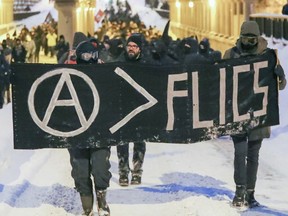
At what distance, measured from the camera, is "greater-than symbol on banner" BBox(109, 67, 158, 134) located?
269 inches

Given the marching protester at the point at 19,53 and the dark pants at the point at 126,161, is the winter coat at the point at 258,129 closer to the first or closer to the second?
the dark pants at the point at 126,161

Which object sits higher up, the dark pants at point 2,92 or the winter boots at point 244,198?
the winter boots at point 244,198

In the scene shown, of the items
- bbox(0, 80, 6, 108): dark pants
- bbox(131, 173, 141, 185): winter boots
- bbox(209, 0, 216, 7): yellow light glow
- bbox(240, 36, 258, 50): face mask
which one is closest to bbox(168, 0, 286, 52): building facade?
bbox(209, 0, 216, 7): yellow light glow

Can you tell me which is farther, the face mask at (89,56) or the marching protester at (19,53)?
the marching protester at (19,53)

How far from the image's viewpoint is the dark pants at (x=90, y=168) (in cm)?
664

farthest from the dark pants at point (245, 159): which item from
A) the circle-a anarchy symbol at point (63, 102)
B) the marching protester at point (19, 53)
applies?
the marching protester at point (19, 53)

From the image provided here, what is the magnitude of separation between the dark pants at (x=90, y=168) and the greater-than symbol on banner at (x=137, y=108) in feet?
0.85

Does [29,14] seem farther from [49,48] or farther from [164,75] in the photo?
[164,75]

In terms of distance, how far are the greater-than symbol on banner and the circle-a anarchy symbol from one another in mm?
237

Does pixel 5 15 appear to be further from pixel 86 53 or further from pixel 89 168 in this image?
pixel 89 168

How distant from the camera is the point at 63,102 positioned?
675cm

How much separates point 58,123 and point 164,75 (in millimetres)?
1075

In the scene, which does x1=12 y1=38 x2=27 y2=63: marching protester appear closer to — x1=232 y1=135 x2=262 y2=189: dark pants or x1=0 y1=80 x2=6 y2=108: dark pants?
x1=0 y1=80 x2=6 y2=108: dark pants

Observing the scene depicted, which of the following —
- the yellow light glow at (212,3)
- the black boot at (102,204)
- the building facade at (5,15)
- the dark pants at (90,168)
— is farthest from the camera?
the building facade at (5,15)
